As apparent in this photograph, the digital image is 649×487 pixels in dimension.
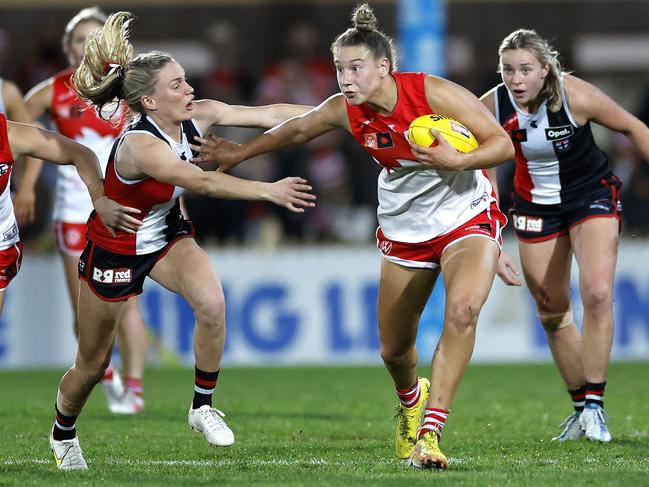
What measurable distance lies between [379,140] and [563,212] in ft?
5.59

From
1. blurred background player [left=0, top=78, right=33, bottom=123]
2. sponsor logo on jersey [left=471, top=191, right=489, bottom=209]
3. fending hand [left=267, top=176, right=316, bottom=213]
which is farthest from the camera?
blurred background player [left=0, top=78, right=33, bottom=123]

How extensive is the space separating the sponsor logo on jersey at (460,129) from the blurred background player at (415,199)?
0.17ft

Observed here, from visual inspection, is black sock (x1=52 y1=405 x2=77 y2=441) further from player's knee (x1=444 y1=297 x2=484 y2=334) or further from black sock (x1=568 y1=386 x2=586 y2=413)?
black sock (x1=568 y1=386 x2=586 y2=413)

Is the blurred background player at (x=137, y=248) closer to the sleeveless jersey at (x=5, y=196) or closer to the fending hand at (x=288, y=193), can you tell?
the sleeveless jersey at (x=5, y=196)

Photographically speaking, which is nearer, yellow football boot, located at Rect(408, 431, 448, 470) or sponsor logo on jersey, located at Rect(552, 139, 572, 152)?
yellow football boot, located at Rect(408, 431, 448, 470)

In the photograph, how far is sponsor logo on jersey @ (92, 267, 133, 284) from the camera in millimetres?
6418

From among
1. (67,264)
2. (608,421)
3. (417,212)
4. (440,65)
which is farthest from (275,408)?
(440,65)

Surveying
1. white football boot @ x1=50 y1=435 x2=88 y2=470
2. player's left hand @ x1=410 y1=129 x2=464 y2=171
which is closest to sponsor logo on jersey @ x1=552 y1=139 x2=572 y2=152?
player's left hand @ x1=410 y1=129 x2=464 y2=171

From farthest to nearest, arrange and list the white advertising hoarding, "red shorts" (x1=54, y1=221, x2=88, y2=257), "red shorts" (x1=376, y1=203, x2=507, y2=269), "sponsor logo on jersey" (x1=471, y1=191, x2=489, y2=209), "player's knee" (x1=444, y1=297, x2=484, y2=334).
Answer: the white advertising hoarding
"red shorts" (x1=54, y1=221, x2=88, y2=257)
"sponsor logo on jersey" (x1=471, y1=191, x2=489, y2=209)
"red shorts" (x1=376, y1=203, x2=507, y2=269)
"player's knee" (x1=444, y1=297, x2=484, y2=334)

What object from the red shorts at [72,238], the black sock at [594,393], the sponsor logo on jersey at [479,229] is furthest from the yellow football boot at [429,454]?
the red shorts at [72,238]

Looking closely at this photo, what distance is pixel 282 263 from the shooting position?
1341 cm

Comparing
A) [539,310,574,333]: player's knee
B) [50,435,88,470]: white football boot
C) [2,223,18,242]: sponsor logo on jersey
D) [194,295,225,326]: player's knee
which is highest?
[2,223,18,242]: sponsor logo on jersey

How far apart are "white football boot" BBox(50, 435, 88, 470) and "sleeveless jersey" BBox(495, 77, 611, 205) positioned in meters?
3.13

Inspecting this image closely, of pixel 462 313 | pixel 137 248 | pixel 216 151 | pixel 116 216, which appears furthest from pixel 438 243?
pixel 116 216
